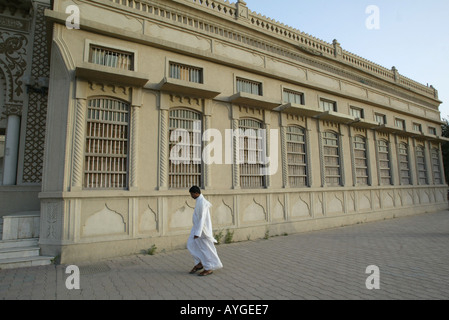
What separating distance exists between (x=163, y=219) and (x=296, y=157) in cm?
559

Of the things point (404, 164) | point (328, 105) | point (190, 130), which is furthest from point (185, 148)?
point (404, 164)

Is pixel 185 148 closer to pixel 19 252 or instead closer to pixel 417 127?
pixel 19 252

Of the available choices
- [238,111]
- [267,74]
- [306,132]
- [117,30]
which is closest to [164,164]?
[238,111]

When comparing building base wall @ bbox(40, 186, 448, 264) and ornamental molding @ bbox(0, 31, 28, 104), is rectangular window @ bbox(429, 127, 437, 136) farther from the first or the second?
ornamental molding @ bbox(0, 31, 28, 104)

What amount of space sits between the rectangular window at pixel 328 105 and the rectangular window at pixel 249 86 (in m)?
3.36

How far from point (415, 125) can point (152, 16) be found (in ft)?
54.0

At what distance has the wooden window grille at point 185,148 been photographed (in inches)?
298

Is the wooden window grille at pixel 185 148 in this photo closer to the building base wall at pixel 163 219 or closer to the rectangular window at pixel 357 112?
the building base wall at pixel 163 219

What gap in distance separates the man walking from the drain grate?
6.09 feet

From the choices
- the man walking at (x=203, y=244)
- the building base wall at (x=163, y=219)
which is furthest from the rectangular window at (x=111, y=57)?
the man walking at (x=203, y=244)

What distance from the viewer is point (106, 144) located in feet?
22.3

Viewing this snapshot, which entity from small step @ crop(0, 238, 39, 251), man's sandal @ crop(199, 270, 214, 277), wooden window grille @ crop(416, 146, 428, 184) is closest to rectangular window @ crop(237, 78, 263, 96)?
man's sandal @ crop(199, 270, 214, 277)

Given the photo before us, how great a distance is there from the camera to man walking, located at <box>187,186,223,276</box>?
4.98 metres

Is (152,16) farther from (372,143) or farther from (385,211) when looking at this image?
(385,211)
